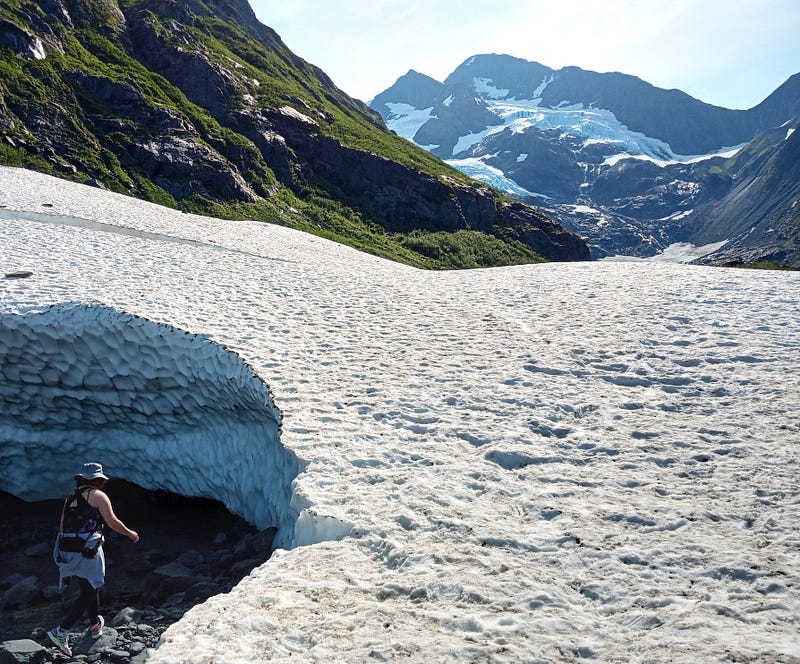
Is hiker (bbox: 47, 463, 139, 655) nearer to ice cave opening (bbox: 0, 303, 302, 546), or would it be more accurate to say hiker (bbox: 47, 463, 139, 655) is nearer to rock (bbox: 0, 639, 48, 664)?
rock (bbox: 0, 639, 48, 664)

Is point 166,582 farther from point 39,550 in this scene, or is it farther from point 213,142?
point 213,142

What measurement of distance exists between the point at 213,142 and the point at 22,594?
62210mm

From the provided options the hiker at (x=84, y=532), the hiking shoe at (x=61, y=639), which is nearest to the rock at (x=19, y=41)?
the hiker at (x=84, y=532)

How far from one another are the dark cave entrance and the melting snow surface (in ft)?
4.63

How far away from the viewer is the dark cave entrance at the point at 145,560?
9352 millimetres

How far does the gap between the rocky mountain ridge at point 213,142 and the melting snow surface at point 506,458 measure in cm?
3953

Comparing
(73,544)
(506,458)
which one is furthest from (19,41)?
(506,458)

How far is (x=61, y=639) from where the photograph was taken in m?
8.24

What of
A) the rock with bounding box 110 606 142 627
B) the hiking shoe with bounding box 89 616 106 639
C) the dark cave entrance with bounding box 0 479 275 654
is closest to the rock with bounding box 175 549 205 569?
the dark cave entrance with bounding box 0 479 275 654

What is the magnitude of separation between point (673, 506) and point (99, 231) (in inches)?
981

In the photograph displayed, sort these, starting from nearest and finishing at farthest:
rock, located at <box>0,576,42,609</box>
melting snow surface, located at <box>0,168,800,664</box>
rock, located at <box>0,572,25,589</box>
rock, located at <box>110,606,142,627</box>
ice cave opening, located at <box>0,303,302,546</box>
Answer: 1. melting snow surface, located at <box>0,168,800,664</box>
2. rock, located at <box>110,606,142,627</box>
3. rock, located at <box>0,576,42,609</box>
4. rock, located at <box>0,572,25,589</box>
5. ice cave opening, located at <box>0,303,302,546</box>

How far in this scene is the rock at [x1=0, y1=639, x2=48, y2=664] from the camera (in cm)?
809

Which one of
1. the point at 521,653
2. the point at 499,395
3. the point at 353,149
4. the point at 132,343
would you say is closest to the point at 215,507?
the point at 132,343

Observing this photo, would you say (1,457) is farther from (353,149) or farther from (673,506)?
(353,149)
